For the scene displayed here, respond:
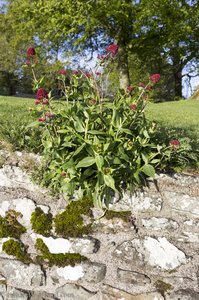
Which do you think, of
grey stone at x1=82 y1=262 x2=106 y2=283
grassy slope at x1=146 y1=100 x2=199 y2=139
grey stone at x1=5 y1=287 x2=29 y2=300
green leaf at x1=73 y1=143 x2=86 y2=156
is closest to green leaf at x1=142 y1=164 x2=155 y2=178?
green leaf at x1=73 y1=143 x2=86 y2=156

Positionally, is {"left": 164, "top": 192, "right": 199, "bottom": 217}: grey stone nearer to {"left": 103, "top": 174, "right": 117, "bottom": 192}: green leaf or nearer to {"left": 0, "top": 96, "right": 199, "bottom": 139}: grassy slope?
{"left": 103, "top": 174, "right": 117, "bottom": 192}: green leaf

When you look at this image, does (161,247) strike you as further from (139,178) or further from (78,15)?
(78,15)

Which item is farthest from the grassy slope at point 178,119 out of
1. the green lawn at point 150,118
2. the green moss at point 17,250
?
the green moss at point 17,250

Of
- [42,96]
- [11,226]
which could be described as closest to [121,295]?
[11,226]

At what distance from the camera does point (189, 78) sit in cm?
2203

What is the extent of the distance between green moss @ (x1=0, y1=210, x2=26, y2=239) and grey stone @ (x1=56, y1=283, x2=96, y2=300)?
574mm

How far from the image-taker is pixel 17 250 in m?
2.48

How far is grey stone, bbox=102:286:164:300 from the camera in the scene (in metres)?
2.19

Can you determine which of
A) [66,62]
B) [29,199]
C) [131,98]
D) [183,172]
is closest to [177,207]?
[183,172]

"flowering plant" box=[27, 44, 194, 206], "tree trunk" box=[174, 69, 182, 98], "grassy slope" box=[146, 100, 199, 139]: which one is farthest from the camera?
A: "tree trunk" box=[174, 69, 182, 98]

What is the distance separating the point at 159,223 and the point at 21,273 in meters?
1.19

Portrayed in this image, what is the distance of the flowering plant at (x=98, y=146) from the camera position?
2252 mm

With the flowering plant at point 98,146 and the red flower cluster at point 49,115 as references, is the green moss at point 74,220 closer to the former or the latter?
the flowering plant at point 98,146

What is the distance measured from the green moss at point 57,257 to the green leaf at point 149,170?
2.75 feet
